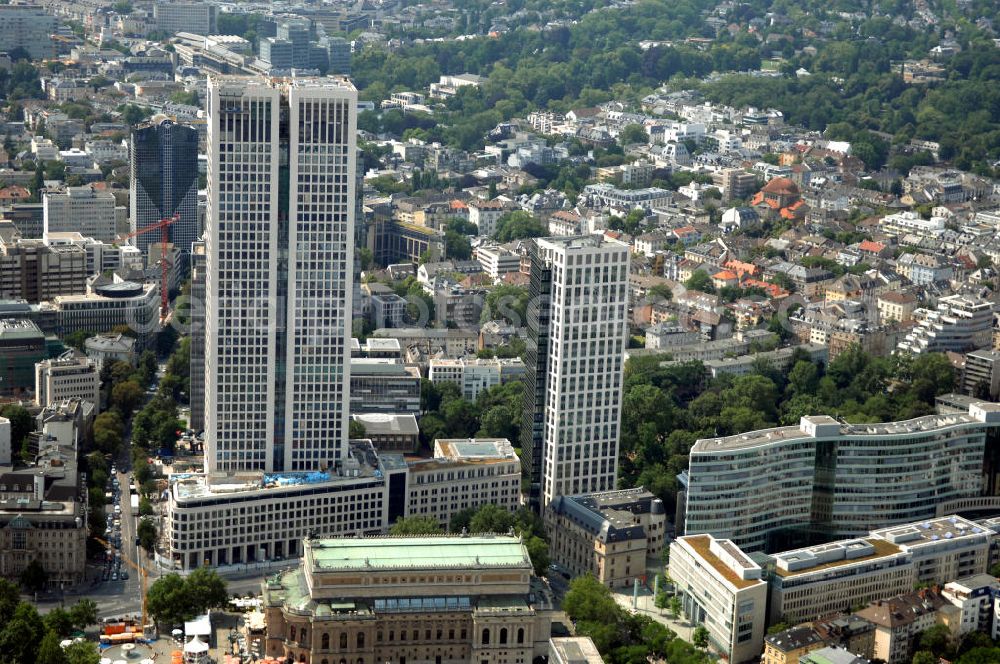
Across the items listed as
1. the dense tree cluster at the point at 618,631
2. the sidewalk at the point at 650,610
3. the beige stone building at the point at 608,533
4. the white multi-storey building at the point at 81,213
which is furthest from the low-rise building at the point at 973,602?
the white multi-storey building at the point at 81,213

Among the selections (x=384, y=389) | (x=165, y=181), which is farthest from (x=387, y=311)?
(x=165, y=181)

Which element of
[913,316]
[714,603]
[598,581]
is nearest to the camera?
[714,603]

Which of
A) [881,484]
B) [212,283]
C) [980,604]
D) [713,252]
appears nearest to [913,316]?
[713,252]

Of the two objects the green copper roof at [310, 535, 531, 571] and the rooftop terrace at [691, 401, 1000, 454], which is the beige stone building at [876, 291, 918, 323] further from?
the green copper roof at [310, 535, 531, 571]

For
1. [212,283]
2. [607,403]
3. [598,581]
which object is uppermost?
[212,283]

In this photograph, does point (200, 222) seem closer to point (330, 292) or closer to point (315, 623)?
point (330, 292)

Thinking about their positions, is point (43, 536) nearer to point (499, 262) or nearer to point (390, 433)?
point (390, 433)

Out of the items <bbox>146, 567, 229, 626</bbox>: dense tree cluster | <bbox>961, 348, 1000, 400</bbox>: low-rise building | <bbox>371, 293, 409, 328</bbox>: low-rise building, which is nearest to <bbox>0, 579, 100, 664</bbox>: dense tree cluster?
<bbox>146, 567, 229, 626</bbox>: dense tree cluster
